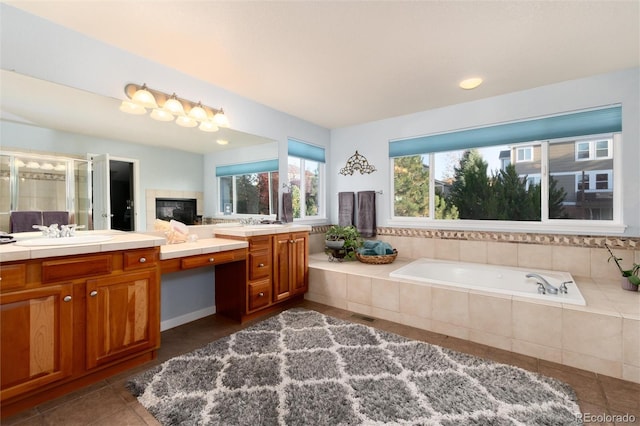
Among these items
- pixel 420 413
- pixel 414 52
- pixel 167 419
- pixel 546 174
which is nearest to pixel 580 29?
pixel 414 52

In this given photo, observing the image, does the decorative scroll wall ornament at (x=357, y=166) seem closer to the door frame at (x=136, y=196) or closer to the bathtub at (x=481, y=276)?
the bathtub at (x=481, y=276)

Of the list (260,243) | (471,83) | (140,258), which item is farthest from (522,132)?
(140,258)

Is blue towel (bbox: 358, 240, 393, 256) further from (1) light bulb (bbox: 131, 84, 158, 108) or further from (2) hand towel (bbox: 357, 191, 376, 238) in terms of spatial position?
(1) light bulb (bbox: 131, 84, 158, 108)

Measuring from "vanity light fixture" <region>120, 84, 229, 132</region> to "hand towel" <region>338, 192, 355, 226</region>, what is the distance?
2.01 meters

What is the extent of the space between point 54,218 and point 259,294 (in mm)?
1691

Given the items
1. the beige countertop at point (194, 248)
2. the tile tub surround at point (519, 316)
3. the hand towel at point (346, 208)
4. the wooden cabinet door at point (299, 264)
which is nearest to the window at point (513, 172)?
the hand towel at point (346, 208)

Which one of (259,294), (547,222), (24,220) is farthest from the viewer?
(547,222)

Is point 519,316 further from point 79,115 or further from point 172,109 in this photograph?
point 79,115

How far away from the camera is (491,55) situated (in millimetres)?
2307

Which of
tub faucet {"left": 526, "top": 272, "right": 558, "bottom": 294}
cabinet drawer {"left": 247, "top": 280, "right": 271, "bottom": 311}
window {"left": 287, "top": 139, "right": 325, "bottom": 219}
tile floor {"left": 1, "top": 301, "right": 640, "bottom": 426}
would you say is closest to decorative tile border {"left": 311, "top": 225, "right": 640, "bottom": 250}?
tub faucet {"left": 526, "top": 272, "right": 558, "bottom": 294}

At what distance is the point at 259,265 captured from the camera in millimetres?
2836

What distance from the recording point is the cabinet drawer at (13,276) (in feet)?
4.75

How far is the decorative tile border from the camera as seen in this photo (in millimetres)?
2664

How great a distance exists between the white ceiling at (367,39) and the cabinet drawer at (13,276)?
1.55 metres
